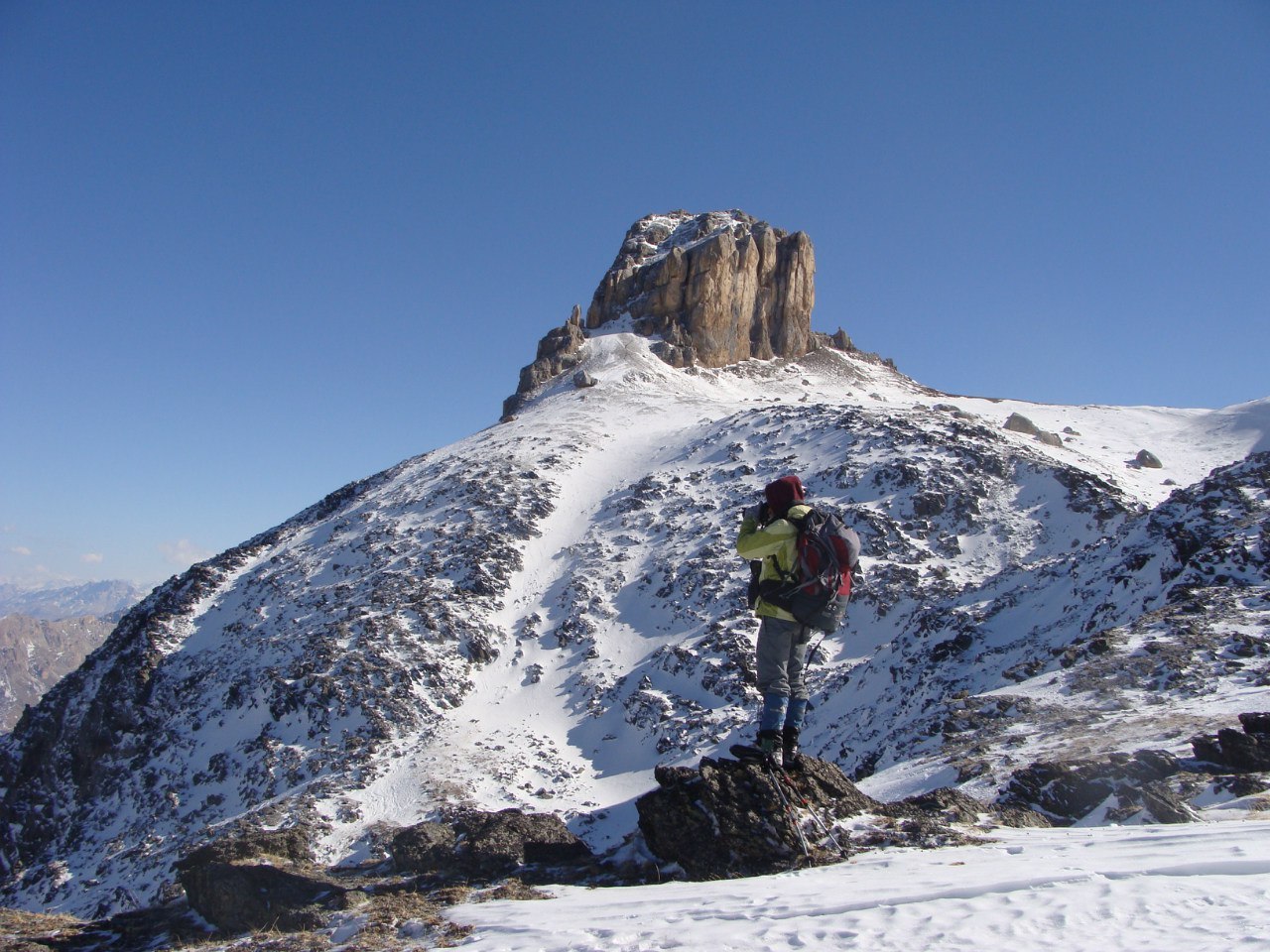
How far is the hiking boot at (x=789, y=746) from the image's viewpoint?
313 inches

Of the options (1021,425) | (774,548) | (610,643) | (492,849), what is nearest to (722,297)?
(1021,425)

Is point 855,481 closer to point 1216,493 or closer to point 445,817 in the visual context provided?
point 1216,493

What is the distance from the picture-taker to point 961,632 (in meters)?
21.3

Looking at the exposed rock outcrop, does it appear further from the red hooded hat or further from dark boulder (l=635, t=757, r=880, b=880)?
the red hooded hat

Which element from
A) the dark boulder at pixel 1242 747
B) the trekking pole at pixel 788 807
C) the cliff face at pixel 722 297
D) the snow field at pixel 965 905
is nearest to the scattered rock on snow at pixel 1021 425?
the cliff face at pixel 722 297

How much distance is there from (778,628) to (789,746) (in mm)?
1286

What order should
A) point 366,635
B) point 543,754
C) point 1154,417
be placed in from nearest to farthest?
point 543,754 < point 366,635 < point 1154,417

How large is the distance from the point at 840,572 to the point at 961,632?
15.8 meters

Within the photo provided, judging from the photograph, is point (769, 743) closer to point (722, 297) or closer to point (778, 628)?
point (778, 628)

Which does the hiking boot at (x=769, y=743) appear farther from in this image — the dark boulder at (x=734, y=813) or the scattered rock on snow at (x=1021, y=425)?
the scattered rock on snow at (x=1021, y=425)

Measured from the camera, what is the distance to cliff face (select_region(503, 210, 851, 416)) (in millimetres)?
65375

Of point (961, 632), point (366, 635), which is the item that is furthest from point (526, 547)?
point (961, 632)

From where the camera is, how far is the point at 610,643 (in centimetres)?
2803

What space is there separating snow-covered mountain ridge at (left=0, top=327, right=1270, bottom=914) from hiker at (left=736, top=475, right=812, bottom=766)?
3.64 m
